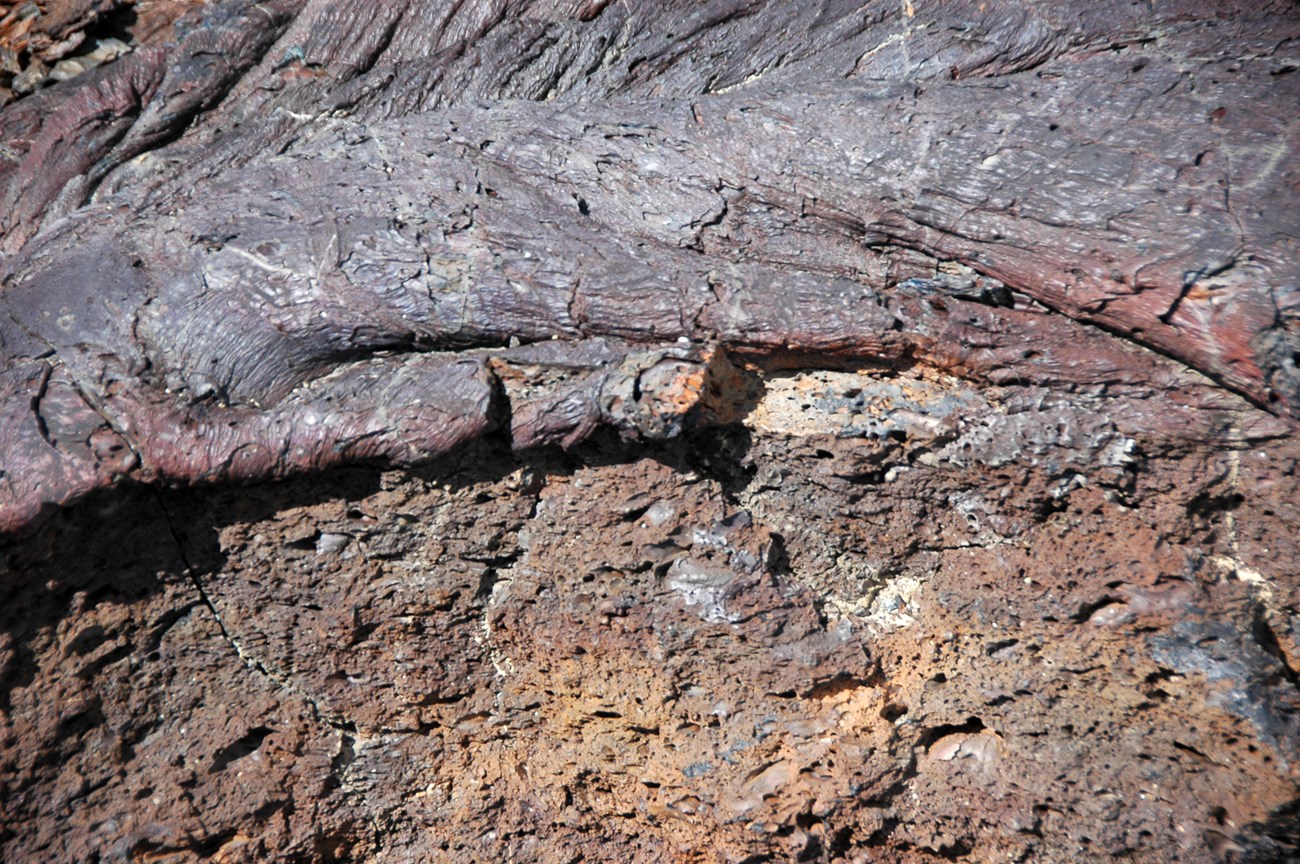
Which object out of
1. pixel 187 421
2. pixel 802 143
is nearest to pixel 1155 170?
pixel 802 143

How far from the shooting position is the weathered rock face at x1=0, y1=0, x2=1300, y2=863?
1682 millimetres

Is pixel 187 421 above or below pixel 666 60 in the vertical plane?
below

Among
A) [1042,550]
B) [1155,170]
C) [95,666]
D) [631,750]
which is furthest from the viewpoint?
[631,750]

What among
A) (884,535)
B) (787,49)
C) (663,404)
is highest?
(787,49)

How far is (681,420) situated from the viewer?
67.2 inches

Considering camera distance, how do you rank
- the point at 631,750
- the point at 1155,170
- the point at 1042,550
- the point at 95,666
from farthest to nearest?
the point at 631,750, the point at 95,666, the point at 1042,550, the point at 1155,170

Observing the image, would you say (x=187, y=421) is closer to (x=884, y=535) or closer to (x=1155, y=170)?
(x=884, y=535)

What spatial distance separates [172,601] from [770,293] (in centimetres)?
139

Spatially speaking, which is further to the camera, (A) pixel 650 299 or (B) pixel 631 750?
(B) pixel 631 750

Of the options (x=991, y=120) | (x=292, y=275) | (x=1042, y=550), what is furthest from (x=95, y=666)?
(x=991, y=120)

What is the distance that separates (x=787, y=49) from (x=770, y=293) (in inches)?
22.4

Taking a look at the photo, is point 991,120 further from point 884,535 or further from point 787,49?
point 884,535

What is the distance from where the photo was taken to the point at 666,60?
6.61 ft

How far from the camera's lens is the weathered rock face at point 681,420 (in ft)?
5.52
